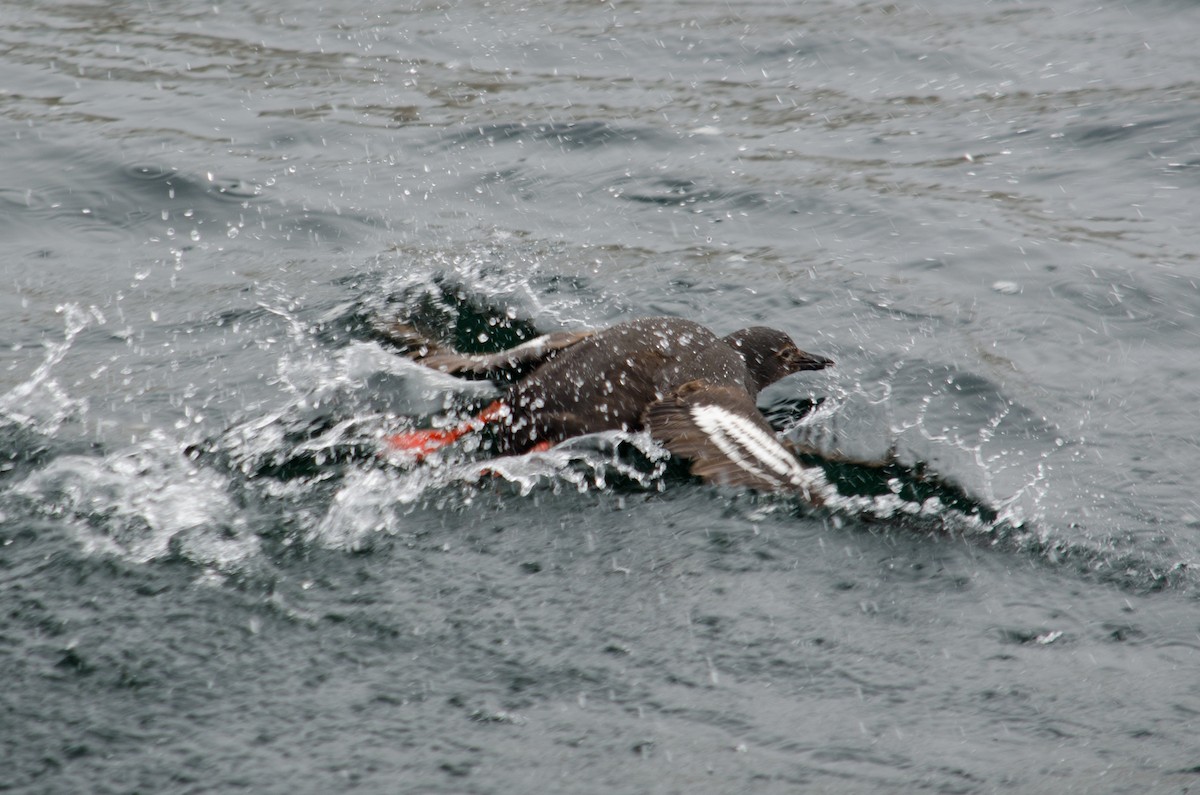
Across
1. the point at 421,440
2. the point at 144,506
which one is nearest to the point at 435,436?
the point at 421,440

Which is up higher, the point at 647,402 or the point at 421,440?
the point at 647,402

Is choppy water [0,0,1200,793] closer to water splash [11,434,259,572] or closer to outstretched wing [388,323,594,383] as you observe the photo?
water splash [11,434,259,572]

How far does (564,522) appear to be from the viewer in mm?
4574

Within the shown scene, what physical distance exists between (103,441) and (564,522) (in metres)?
1.94

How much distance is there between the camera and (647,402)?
5074 millimetres

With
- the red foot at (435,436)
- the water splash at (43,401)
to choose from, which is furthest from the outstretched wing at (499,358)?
the water splash at (43,401)

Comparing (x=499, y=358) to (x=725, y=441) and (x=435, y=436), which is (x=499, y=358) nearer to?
(x=435, y=436)

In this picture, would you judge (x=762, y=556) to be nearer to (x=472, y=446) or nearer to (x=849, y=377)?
(x=472, y=446)

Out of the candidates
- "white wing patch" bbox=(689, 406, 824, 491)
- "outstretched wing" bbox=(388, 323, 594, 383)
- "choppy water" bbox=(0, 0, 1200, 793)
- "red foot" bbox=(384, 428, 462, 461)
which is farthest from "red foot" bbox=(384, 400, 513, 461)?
"white wing patch" bbox=(689, 406, 824, 491)

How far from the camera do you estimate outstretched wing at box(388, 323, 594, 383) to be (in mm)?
5426

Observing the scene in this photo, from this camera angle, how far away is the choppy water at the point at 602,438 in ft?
11.8

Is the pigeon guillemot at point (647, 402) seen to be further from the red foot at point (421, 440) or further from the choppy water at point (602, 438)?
the choppy water at point (602, 438)

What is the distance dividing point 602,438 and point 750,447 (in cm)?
60

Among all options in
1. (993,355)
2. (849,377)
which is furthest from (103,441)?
(993,355)
